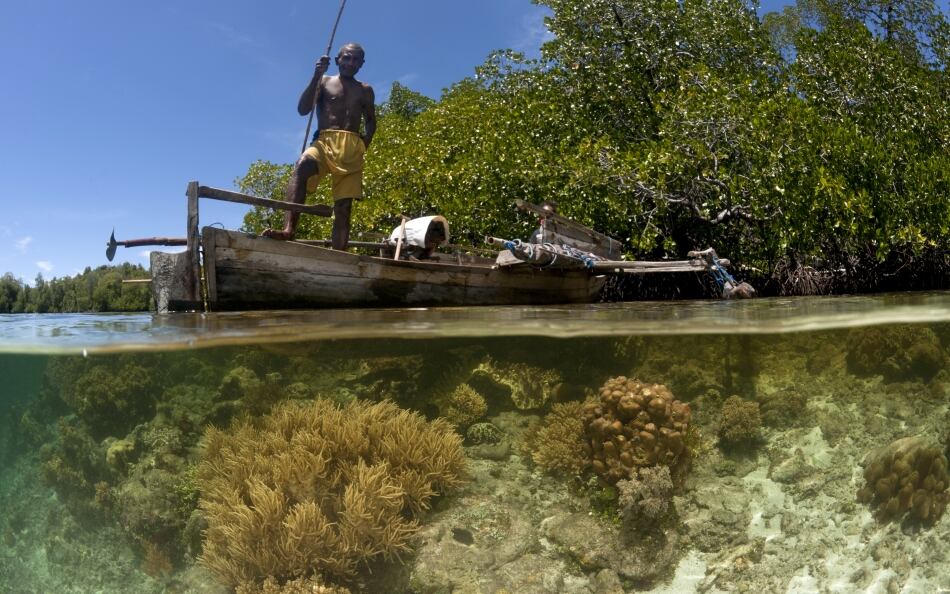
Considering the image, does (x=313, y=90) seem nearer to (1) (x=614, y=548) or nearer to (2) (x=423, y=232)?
(2) (x=423, y=232)

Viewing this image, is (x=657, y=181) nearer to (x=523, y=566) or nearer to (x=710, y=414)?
(x=710, y=414)

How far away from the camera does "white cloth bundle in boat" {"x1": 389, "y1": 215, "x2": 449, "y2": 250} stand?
34.2 feet

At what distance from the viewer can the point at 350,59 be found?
27.4 feet

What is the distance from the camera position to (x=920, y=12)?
68.1 ft

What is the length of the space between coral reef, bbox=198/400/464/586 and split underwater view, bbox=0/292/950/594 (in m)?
0.02

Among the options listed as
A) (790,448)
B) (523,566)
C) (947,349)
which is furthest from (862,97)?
(523,566)

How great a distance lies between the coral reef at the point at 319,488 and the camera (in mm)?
4719

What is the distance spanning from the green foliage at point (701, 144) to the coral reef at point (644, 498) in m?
8.14

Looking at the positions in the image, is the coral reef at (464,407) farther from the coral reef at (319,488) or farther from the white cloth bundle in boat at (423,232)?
the white cloth bundle in boat at (423,232)

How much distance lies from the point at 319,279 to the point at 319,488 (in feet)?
13.7

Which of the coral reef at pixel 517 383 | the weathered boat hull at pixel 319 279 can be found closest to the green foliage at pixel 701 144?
the weathered boat hull at pixel 319 279

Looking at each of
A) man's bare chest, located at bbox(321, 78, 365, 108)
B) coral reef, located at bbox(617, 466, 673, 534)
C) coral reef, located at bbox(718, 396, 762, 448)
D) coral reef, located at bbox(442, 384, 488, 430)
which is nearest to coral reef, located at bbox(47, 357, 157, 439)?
coral reef, located at bbox(442, 384, 488, 430)

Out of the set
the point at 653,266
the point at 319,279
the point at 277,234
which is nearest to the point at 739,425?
the point at 653,266

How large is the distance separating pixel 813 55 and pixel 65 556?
1930 centimetres
